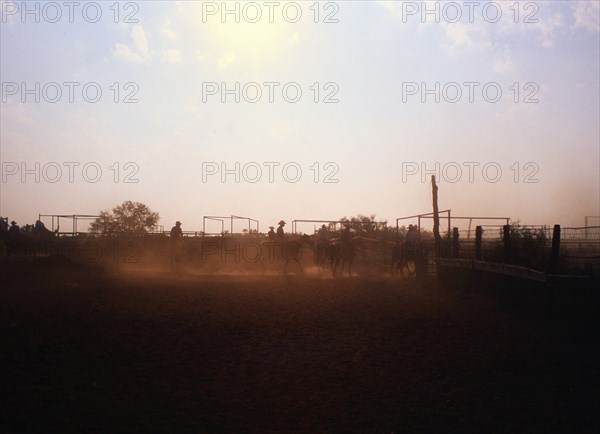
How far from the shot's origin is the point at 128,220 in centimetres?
4412

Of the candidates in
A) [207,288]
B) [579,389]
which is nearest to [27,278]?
[207,288]

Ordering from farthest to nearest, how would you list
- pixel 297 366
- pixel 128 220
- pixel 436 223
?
1. pixel 128 220
2. pixel 436 223
3. pixel 297 366

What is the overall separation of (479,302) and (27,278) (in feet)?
48.7

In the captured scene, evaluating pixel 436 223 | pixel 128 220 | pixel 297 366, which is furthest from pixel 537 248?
pixel 128 220

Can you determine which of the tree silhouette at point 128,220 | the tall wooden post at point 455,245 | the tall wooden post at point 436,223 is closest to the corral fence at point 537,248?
the tall wooden post at point 455,245

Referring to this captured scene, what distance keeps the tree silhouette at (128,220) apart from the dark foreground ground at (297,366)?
22934 mm

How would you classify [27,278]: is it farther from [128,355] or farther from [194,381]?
[194,381]

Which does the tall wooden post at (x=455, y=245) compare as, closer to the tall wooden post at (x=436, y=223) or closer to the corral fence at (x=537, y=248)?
the corral fence at (x=537, y=248)

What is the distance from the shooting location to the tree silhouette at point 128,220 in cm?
3722

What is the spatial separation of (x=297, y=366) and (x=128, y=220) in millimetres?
36920

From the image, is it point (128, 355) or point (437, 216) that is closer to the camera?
point (128, 355)

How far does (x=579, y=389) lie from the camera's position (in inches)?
317

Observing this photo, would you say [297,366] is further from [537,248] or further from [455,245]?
[455,245]

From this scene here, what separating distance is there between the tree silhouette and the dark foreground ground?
2293 cm
